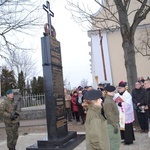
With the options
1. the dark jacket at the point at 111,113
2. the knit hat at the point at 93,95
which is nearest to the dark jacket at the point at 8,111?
the dark jacket at the point at 111,113

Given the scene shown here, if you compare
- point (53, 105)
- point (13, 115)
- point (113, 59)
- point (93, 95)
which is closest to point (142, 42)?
point (113, 59)

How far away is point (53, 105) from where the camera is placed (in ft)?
27.2

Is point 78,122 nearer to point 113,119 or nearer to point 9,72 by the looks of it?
point 113,119

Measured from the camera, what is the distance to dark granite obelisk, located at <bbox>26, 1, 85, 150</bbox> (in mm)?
8117

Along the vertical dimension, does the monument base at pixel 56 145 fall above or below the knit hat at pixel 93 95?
below

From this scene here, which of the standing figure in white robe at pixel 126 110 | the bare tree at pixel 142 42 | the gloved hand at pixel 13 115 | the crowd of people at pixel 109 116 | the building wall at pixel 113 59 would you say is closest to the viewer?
the crowd of people at pixel 109 116

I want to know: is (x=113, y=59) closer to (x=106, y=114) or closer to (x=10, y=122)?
(x=10, y=122)

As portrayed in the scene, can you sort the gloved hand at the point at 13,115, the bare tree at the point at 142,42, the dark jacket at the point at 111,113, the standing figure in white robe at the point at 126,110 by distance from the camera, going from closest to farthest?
the dark jacket at the point at 111,113
the gloved hand at the point at 13,115
the standing figure in white robe at the point at 126,110
the bare tree at the point at 142,42

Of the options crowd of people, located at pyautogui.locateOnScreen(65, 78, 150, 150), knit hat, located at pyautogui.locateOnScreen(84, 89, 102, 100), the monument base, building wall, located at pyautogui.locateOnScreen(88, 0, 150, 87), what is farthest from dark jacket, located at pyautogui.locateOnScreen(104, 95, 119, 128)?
building wall, located at pyautogui.locateOnScreen(88, 0, 150, 87)

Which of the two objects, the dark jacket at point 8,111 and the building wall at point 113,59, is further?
the building wall at point 113,59

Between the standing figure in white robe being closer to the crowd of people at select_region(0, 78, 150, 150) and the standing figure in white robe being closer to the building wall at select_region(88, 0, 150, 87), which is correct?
the crowd of people at select_region(0, 78, 150, 150)

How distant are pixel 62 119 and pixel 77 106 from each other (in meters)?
5.57

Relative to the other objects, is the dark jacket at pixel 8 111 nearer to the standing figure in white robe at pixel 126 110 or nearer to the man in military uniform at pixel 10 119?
the man in military uniform at pixel 10 119

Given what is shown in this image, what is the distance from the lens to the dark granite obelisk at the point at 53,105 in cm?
812
